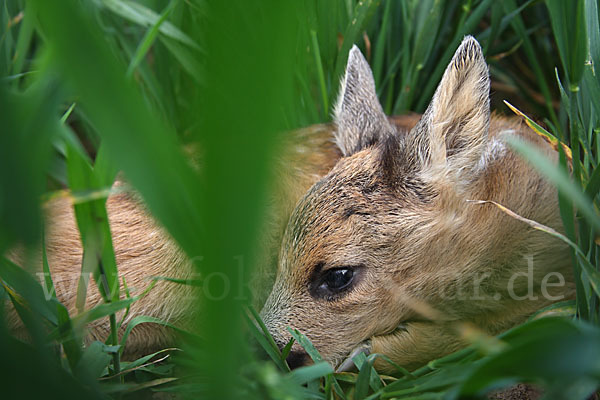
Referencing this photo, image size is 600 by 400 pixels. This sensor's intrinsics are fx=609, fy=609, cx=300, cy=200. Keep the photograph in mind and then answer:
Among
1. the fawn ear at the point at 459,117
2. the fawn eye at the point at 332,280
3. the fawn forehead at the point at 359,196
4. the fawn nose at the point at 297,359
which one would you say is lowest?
the fawn nose at the point at 297,359

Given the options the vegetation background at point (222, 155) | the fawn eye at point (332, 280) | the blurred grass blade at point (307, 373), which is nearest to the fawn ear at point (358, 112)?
the vegetation background at point (222, 155)

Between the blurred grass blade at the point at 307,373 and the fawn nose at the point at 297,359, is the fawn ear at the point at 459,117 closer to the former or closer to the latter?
the fawn nose at the point at 297,359

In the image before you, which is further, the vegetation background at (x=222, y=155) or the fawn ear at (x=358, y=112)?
the fawn ear at (x=358, y=112)

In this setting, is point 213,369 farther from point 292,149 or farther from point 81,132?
point 81,132

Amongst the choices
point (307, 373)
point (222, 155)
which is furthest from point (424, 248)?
point (222, 155)

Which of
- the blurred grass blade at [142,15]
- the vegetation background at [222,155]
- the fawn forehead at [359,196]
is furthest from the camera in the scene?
the blurred grass blade at [142,15]

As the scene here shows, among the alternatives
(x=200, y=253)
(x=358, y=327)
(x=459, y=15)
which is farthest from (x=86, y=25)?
(x=459, y=15)
